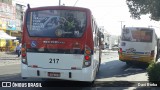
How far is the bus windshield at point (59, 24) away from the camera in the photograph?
406 inches

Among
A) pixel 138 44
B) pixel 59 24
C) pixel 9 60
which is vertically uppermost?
pixel 59 24

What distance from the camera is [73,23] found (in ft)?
33.9

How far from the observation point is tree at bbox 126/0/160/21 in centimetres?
1539

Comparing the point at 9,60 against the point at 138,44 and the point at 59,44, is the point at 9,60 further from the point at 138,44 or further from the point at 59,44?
the point at 59,44

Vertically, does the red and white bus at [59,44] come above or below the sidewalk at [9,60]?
above

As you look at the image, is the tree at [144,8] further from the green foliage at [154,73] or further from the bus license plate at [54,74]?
the bus license plate at [54,74]

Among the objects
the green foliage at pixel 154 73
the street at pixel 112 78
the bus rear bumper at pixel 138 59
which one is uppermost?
the green foliage at pixel 154 73

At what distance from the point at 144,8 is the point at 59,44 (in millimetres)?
8672

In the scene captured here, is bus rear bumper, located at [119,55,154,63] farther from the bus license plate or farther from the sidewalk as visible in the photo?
the bus license plate

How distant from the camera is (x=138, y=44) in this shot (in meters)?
21.2

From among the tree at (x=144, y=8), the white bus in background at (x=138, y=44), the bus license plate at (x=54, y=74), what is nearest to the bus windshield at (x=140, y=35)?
the white bus in background at (x=138, y=44)

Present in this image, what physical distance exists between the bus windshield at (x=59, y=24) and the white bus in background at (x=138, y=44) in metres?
11.5

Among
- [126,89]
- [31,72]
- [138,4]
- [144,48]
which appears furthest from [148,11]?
[31,72]

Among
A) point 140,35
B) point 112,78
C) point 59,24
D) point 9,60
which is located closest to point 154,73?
point 59,24
